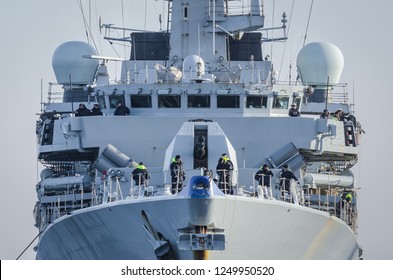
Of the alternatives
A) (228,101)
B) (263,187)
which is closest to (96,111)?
(228,101)

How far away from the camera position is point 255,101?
48.2m

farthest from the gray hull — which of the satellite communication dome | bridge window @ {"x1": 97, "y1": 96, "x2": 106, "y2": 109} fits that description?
the satellite communication dome

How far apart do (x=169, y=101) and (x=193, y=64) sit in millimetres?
1943

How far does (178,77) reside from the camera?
4950 cm

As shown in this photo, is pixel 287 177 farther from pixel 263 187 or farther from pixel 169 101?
pixel 169 101

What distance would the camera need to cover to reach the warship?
1559 inches

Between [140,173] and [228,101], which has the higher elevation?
[228,101]

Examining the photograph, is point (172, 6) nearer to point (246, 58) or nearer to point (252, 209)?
point (246, 58)

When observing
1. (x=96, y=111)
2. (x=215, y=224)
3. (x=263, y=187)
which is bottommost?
(x=215, y=224)

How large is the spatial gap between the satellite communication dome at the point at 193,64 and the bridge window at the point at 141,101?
5.89ft

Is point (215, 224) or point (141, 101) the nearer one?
point (215, 224)

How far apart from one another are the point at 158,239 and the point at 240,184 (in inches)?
210

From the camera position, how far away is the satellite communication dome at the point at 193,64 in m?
49.4
